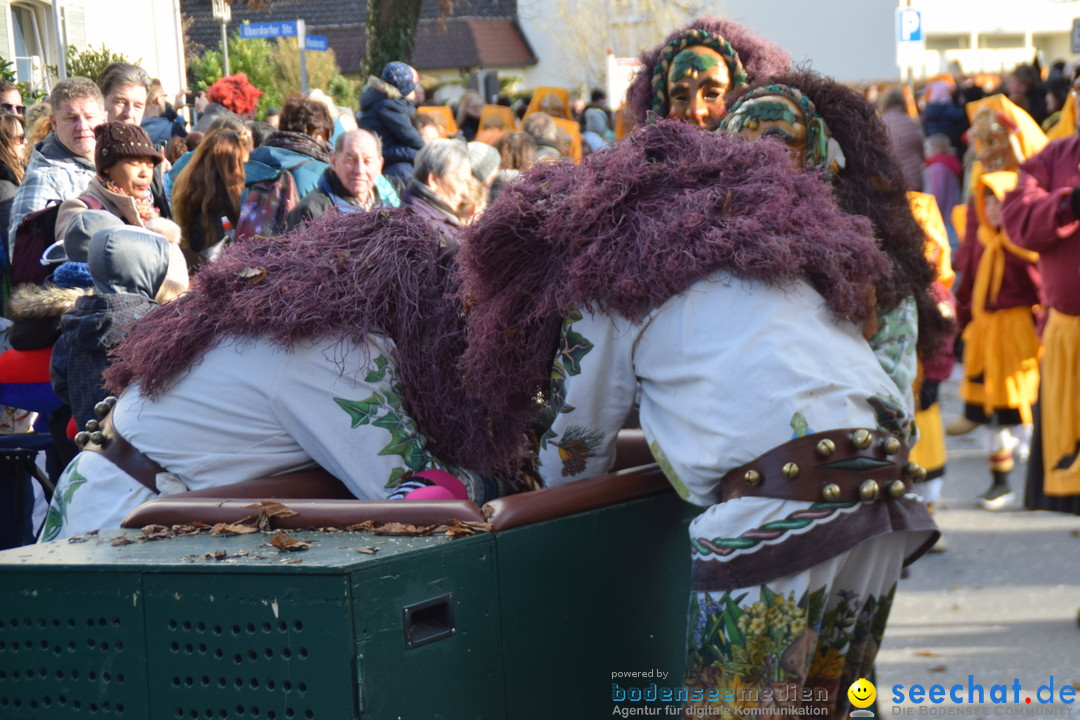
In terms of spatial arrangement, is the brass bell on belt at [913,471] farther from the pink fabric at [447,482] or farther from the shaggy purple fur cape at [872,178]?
the pink fabric at [447,482]

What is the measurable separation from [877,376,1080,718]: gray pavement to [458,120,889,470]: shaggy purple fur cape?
1.77 m

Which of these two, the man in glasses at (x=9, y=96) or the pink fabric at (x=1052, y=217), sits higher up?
the man in glasses at (x=9, y=96)

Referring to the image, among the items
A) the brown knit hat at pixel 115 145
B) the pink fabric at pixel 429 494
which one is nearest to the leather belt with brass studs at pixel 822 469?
the pink fabric at pixel 429 494

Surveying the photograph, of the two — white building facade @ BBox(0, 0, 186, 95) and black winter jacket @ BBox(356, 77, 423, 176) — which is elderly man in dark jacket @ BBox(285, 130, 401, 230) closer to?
black winter jacket @ BBox(356, 77, 423, 176)

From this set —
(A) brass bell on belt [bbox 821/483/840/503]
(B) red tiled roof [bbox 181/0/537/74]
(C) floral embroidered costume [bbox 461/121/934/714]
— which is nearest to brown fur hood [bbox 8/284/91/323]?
(C) floral embroidered costume [bbox 461/121/934/714]

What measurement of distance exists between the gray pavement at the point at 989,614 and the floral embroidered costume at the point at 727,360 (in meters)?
1.55

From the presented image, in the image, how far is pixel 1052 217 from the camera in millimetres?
4574

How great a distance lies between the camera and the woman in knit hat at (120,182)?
15.8ft

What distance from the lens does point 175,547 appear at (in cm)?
225

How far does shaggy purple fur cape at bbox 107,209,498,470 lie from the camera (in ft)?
8.68

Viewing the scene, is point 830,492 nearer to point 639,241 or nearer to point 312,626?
point 639,241

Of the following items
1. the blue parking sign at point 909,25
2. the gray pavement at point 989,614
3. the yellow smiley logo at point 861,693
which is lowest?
the gray pavement at point 989,614

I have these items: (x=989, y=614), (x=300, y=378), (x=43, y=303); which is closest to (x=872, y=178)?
(x=300, y=378)

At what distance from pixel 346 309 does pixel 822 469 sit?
111cm
